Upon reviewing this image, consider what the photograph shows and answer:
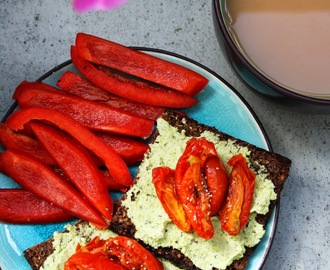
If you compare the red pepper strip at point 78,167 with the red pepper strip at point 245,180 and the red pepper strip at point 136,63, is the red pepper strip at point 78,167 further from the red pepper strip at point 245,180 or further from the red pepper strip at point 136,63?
the red pepper strip at point 245,180

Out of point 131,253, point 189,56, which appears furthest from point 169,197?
point 189,56

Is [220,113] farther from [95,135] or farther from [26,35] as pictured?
[26,35]

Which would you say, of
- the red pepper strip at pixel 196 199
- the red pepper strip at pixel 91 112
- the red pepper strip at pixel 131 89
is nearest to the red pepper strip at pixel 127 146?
the red pepper strip at pixel 91 112

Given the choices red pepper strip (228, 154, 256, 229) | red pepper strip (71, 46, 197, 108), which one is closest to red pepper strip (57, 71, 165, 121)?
red pepper strip (71, 46, 197, 108)

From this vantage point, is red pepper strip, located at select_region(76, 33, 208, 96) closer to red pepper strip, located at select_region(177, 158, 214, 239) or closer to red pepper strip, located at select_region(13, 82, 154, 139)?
red pepper strip, located at select_region(13, 82, 154, 139)

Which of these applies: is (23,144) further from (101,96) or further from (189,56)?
(189,56)
